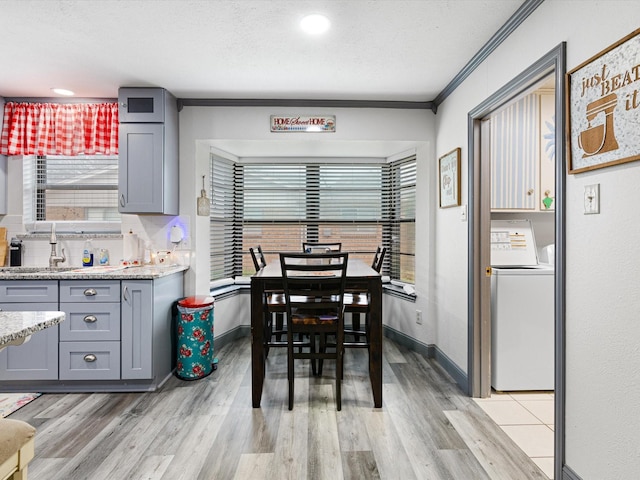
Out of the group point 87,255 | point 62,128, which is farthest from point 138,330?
point 62,128

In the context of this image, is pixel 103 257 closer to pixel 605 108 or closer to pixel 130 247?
pixel 130 247

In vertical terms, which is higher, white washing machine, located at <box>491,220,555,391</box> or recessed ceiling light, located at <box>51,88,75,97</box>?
recessed ceiling light, located at <box>51,88,75,97</box>

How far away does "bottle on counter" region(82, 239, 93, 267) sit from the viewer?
3.35 metres

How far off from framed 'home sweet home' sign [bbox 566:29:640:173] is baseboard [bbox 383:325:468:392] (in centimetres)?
184

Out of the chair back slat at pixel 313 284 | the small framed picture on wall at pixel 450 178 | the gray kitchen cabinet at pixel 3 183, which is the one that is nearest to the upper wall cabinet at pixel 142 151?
the gray kitchen cabinet at pixel 3 183

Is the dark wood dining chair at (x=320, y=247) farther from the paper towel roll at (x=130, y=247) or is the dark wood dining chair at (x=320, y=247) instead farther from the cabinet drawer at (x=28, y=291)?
the cabinet drawer at (x=28, y=291)

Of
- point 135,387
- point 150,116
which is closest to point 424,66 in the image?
point 150,116

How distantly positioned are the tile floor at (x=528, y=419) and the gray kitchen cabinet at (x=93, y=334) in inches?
109

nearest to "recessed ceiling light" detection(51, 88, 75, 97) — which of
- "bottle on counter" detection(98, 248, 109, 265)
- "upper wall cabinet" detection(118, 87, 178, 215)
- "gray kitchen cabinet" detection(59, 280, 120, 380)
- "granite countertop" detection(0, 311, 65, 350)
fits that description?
"upper wall cabinet" detection(118, 87, 178, 215)

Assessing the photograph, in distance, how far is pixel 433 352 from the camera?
138 inches

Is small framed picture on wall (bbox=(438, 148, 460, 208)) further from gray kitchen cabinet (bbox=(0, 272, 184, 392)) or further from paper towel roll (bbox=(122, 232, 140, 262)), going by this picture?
paper towel roll (bbox=(122, 232, 140, 262))

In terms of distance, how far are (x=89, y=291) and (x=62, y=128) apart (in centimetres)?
174

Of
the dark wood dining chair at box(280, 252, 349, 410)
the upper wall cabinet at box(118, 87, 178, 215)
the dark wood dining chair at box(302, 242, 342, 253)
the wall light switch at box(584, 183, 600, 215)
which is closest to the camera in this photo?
the wall light switch at box(584, 183, 600, 215)

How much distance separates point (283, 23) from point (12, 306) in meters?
2.87
